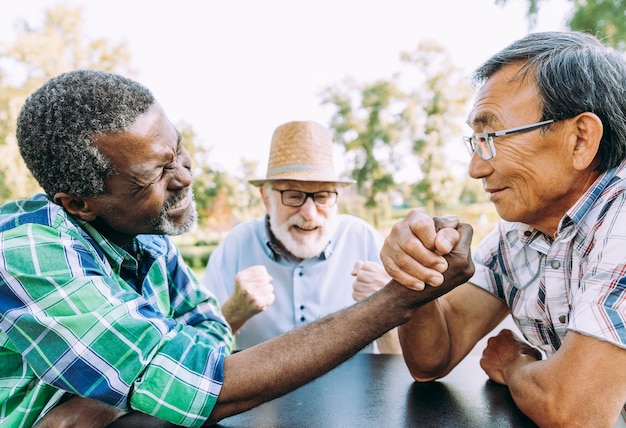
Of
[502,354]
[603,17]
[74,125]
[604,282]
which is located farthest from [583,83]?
[603,17]

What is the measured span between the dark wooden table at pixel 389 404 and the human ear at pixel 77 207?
78 centimetres

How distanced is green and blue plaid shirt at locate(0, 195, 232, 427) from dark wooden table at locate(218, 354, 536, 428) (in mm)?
279

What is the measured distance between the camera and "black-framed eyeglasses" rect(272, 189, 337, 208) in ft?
10.4

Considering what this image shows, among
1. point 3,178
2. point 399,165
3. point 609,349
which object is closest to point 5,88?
point 3,178

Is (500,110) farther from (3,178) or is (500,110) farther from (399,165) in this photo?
(399,165)

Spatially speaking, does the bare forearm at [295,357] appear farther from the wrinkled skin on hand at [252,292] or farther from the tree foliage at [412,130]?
the tree foliage at [412,130]

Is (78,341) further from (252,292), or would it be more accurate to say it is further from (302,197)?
(302,197)

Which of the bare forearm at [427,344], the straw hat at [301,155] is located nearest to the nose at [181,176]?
the bare forearm at [427,344]

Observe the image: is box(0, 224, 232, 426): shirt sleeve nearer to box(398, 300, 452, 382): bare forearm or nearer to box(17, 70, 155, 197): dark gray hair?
box(17, 70, 155, 197): dark gray hair

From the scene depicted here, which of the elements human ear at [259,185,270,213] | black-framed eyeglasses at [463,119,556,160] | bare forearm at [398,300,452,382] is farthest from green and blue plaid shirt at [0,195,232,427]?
human ear at [259,185,270,213]

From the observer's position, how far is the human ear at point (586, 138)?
5.03 ft

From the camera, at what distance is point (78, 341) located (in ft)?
3.96

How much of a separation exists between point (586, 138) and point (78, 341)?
5.25 feet

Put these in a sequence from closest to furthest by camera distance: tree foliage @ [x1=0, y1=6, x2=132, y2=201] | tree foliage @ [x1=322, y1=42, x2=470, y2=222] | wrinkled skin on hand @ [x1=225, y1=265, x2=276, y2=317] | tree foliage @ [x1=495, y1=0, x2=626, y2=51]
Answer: wrinkled skin on hand @ [x1=225, y1=265, x2=276, y2=317] → tree foliage @ [x1=495, y1=0, x2=626, y2=51] → tree foliage @ [x1=0, y1=6, x2=132, y2=201] → tree foliage @ [x1=322, y1=42, x2=470, y2=222]
